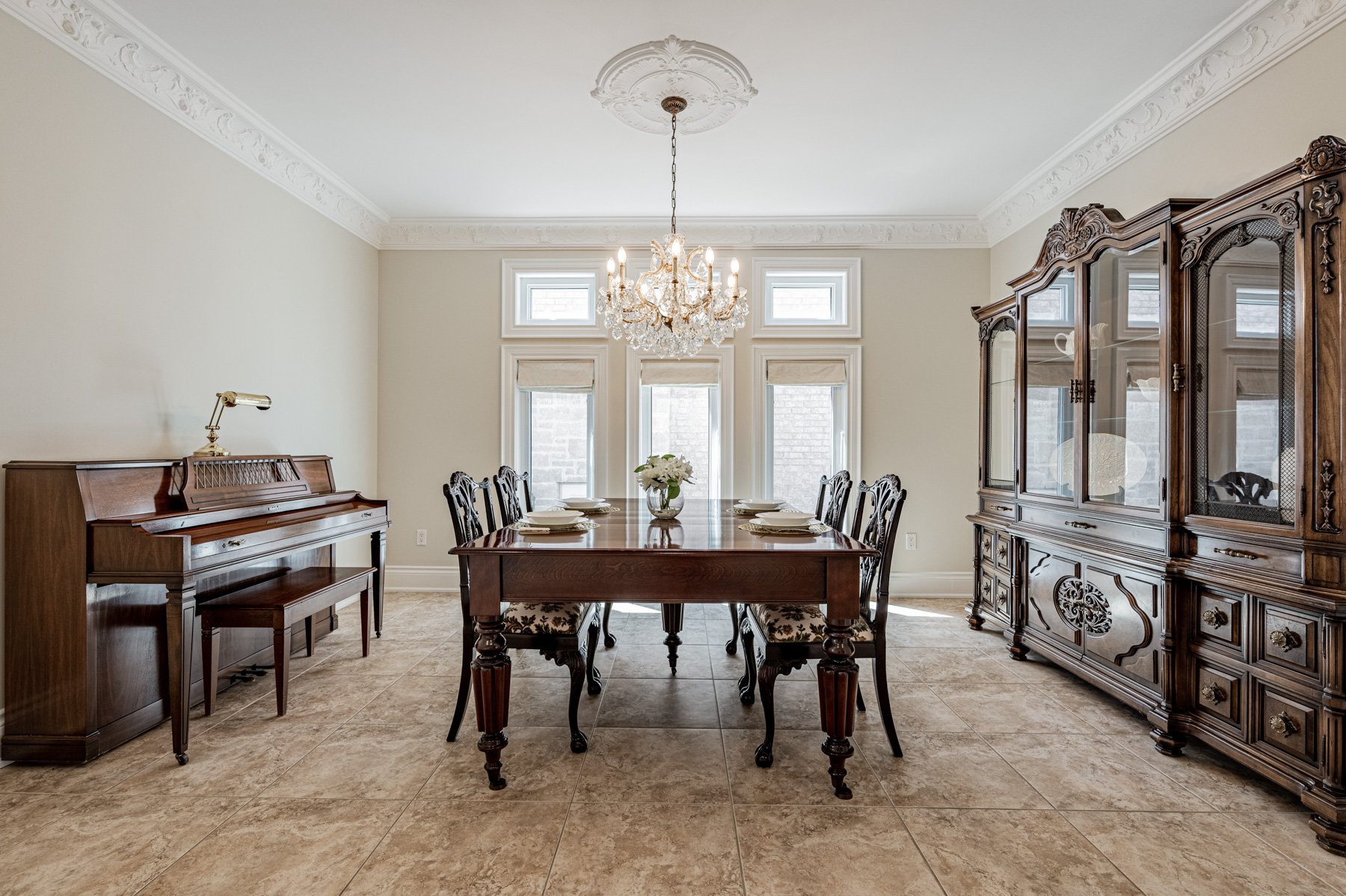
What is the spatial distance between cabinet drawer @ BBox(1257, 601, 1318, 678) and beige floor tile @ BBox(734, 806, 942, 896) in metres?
1.29

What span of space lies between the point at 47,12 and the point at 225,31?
0.54 m

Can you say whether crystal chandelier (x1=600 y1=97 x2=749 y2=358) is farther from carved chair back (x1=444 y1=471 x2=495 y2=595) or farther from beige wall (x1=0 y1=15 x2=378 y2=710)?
beige wall (x1=0 y1=15 x2=378 y2=710)

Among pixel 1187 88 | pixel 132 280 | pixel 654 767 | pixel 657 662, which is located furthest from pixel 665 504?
pixel 1187 88

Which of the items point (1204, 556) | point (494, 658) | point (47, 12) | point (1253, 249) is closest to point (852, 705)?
point (494, 658)

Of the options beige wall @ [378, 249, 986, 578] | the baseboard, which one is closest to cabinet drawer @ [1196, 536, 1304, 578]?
beige wall @ [378, 249, 986, 578]

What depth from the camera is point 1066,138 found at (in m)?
3.44

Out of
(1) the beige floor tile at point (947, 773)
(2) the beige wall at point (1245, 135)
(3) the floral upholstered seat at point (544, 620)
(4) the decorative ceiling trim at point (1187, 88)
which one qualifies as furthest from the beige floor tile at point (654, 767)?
(4) the decorative ceiling trim at point (1187, 88)

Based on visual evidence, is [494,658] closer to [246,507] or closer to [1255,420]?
[246,507]

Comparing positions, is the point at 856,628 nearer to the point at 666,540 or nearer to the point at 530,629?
the point at 666,540

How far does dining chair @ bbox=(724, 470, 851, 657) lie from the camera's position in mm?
3021

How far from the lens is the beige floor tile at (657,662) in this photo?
3.06 m

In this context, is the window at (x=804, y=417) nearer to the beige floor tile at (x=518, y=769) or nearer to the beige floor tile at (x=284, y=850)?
the beige floor tile at (x=518, y=769)

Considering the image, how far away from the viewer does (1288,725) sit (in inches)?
74.8

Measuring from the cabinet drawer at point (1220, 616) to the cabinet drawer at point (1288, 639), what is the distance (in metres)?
0.09
